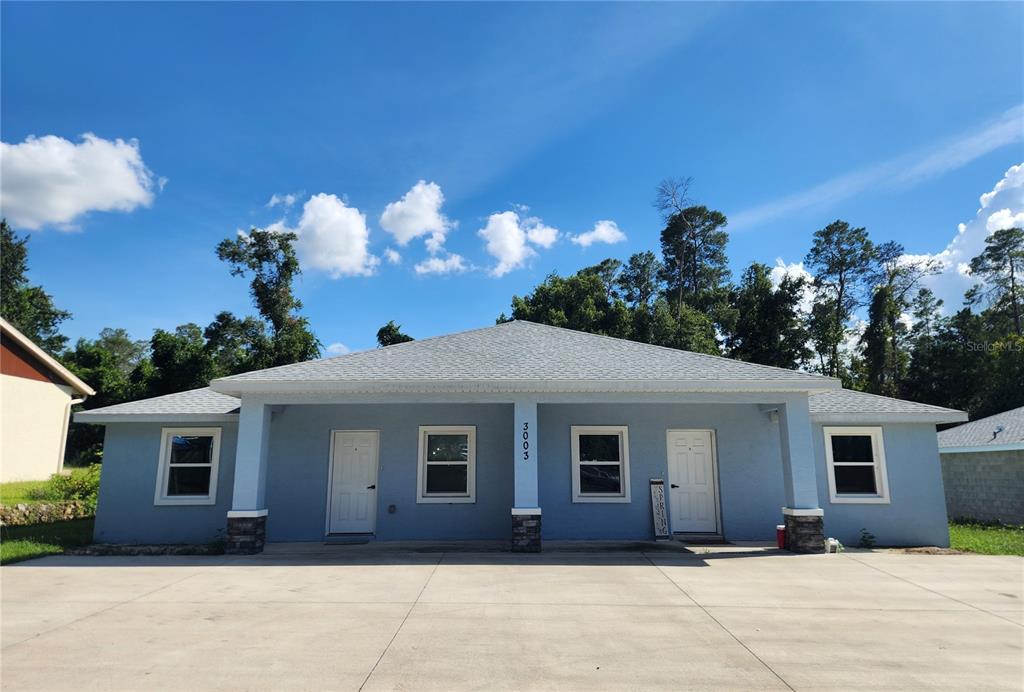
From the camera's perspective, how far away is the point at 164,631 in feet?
18.5

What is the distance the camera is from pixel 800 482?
10.2m

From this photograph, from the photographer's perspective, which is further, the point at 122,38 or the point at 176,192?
the point at 176,192

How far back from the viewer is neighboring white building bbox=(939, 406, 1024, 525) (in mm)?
15413

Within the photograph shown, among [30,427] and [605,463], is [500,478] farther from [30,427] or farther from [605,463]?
[30,427]

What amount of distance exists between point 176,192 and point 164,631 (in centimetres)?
1376

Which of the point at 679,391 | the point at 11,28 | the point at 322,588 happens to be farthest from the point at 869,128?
the point at 11,28

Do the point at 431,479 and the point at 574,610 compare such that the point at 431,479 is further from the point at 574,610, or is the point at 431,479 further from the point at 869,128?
the point at 869,128

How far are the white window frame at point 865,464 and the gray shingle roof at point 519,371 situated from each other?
224 centimetres

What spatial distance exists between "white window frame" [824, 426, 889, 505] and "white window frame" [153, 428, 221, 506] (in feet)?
41.2

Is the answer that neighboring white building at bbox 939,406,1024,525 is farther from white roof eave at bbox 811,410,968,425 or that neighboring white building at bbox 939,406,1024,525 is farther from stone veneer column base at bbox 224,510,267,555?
stone veneer column base at bbox 224,510,267,555

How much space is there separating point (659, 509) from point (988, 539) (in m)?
7.61

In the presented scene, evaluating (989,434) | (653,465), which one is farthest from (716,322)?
(653,465)

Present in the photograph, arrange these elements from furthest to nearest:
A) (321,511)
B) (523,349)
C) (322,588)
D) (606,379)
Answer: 1. (523,349)
2. (321,511)
3. (606,379)
4. (322,588)

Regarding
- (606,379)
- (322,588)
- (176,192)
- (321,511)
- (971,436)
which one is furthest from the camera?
(971,436)
